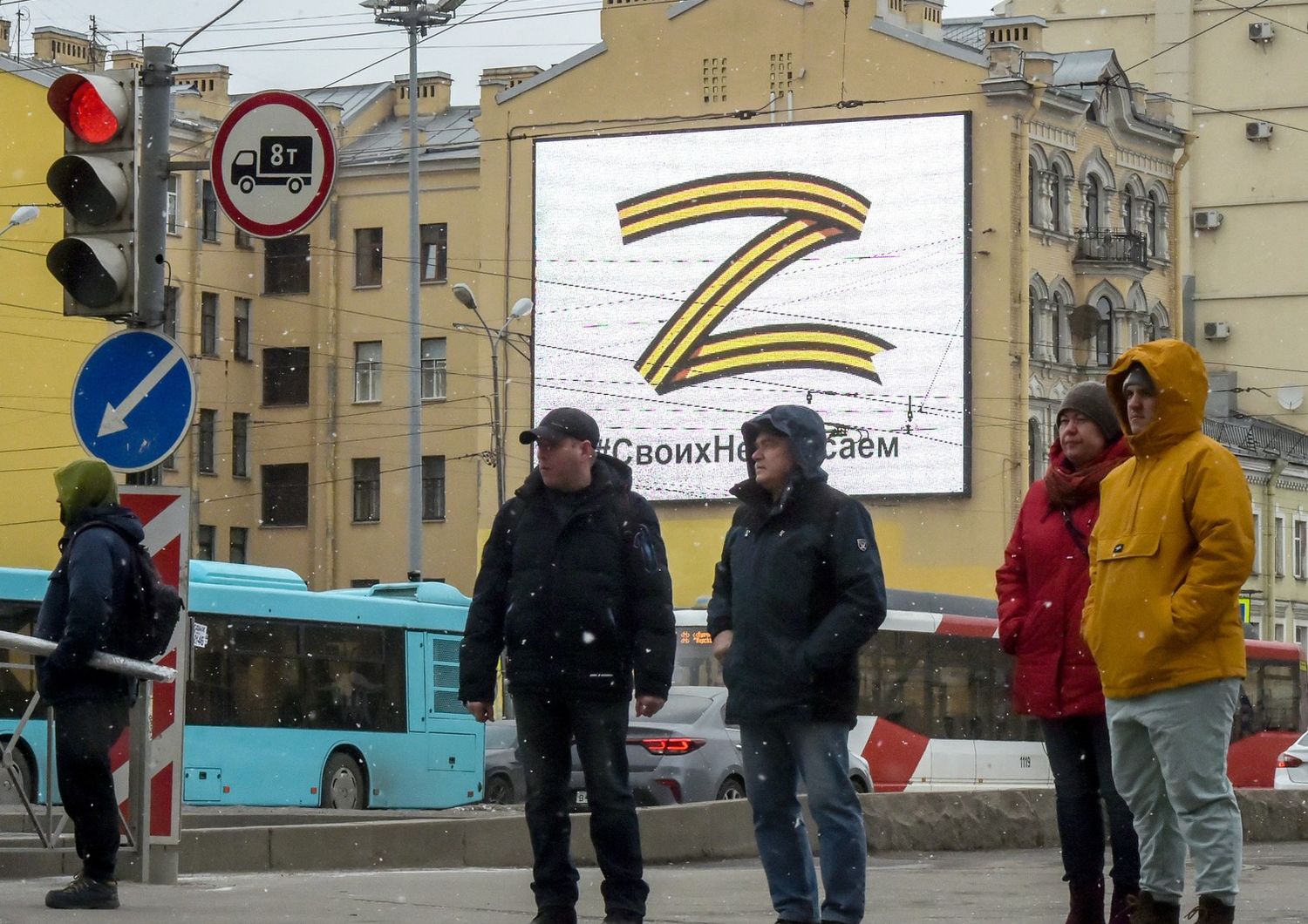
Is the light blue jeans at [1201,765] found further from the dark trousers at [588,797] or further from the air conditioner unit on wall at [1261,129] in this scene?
the air conditioner unit on wall at [1261,129]

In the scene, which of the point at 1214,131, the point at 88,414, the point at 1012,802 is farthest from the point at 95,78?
the point at 1214,131

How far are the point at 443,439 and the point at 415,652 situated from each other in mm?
35988

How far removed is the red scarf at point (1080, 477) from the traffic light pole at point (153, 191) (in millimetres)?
4073

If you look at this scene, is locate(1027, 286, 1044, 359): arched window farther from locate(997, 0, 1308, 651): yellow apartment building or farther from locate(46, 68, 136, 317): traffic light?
locate(46, 68, 136, 317): traffic light

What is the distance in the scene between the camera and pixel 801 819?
25.2ft

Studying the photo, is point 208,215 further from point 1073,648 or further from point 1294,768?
point 1073,648

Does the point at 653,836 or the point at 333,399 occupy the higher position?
the point at 333,399

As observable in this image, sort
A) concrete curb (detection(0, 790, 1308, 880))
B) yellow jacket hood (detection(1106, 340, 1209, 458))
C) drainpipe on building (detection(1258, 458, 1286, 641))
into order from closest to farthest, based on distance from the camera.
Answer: yellow jacket hood (detection(1106, 340, 1209, 458))
concrete curb (detection(0, 790, 1308, 880))
drainpipe on building (detection(1258, 458, 1286, 641))

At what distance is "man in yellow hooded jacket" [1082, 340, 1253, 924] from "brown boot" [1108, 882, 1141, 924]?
1.68ft

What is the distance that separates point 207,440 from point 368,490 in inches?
166

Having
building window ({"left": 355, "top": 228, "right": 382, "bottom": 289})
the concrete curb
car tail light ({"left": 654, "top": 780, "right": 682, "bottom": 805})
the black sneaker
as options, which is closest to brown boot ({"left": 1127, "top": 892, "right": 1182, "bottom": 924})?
the black sneaker

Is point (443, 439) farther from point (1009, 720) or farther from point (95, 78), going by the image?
point (95, 78)

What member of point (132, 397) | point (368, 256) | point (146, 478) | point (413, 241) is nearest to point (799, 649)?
point (132, 397)

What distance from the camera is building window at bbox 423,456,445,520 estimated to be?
64.6 metres
